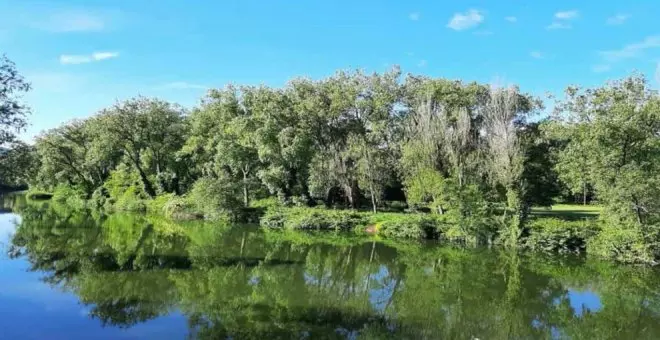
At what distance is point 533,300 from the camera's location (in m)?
16.3

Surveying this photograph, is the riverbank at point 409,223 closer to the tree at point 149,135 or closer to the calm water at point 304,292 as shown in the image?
the calm water at point 304,292

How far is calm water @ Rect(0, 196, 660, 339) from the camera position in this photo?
12297 millimetres

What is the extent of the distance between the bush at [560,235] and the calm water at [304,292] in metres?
2.28

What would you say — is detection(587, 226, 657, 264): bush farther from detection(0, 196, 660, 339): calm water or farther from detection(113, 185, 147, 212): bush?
detection(113, 185, 147, 212): bush

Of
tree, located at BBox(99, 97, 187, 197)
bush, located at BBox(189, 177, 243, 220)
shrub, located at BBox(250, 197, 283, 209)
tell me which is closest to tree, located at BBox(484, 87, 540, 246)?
shrub, located at BBox(250, 197, 283, 209)

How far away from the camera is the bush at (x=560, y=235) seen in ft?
86.2

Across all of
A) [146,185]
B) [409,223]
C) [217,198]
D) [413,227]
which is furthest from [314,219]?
[146,185]

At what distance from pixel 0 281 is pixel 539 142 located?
32.7m

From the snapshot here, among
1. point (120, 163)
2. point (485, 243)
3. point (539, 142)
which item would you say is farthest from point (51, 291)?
point (120, 163)

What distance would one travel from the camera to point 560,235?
86.9 feet

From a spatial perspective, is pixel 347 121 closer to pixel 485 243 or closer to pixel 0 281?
pixel 485 243

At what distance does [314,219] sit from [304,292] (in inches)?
780

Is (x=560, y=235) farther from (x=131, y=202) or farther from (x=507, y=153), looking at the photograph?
(x=131, y=202)

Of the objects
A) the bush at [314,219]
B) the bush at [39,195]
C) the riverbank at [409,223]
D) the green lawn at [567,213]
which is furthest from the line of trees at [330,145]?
the bush at [39,195]
